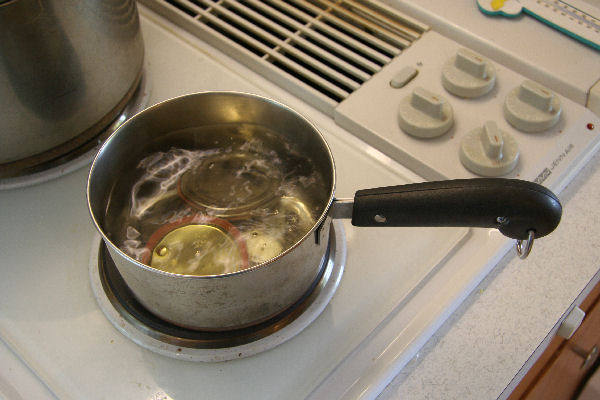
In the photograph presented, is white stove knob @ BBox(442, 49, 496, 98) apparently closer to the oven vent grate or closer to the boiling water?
the oven vent grate

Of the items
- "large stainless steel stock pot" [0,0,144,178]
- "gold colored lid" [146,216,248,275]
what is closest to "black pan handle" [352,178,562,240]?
"gold colored lid" [146,216,248,275]

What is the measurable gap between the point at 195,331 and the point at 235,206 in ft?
0.40

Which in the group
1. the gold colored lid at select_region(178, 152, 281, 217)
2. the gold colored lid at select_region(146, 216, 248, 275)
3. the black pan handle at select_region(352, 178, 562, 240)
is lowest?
the gold colored lid at select_region(146, 216, 248, 275)

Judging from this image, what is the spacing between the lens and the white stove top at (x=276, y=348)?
422mm

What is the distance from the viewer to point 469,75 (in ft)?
1.85

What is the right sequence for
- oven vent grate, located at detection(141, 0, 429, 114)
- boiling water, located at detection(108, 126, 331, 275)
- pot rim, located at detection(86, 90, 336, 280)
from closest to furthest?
pot rim, located at detection(86, 90, 336, 280)
boiling water, located at detection(108, 126, 331, 275)
oven vent grate, located at detection(141, 0, 429, 114)

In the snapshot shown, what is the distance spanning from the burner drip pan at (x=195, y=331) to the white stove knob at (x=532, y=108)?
0.23m

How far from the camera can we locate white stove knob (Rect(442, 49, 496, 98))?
553 millimetres

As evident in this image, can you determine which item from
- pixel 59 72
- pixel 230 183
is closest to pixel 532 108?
pixel 230 183

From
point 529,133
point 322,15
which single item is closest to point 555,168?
point 529,133

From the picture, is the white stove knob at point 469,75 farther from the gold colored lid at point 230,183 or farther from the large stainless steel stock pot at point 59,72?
the large stainless steel stock pot at point 59,72

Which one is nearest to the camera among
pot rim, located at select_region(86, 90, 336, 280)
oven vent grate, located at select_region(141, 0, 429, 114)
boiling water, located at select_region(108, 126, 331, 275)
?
pot rim, located at select_region(86, 90, 336, 280)

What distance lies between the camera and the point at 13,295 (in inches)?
18.2

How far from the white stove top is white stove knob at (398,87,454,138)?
4 centimetres
